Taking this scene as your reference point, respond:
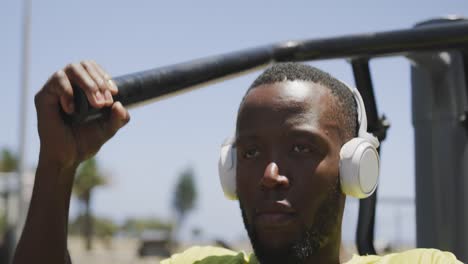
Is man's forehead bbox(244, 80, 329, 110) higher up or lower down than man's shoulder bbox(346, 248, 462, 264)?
higher up

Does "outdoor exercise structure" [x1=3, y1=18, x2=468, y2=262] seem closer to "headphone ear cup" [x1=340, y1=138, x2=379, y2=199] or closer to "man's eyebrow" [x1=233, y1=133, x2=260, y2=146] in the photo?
"man's eyebrow" [x1=233, y1=133, x2=260, y2=146]

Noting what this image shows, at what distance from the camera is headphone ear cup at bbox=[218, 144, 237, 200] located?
2082mm

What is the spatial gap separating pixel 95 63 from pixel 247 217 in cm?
66

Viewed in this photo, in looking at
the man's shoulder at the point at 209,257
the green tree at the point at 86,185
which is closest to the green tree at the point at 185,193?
the green tree at the point at 86,185

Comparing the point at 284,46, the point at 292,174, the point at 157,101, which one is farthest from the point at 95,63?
the point at 284,46

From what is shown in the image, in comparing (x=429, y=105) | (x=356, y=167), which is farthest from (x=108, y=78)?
(x=429, y=105)

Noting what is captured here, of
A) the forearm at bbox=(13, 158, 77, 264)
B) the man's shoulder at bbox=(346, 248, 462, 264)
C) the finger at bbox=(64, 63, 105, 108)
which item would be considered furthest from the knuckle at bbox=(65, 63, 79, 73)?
the man's shoulder at bbox=(346, 248, 462, 264)

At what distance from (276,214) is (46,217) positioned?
57cm

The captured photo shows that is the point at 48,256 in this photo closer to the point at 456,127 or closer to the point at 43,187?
the point at 43,187

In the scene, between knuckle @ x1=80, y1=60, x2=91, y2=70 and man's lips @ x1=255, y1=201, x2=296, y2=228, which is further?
man's lips @ x1=255, y1=201, x2=296, y2=228

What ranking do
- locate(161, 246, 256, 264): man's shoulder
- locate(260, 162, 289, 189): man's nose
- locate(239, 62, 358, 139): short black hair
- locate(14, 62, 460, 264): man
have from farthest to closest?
locate(161, 246, 256, 264): man's shoulder → locate(239, 62, 358, 139): short black hair → locate(260, 162, 289, 189): man's nose → locate(14, 62, 460, 264): man

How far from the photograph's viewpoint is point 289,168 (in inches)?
72.9

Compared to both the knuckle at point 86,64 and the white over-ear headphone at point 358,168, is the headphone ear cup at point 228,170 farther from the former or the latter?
the knuckle at point 86,64

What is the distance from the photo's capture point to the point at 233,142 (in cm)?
213
